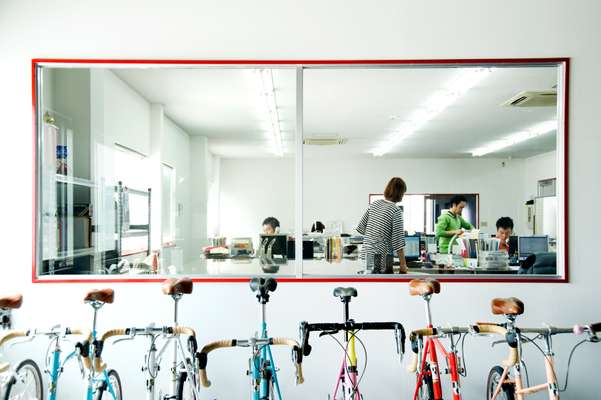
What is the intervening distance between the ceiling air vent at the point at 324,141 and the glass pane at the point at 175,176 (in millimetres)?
149

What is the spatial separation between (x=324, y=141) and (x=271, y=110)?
57 cm

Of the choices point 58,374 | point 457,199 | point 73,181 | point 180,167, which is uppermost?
point 180,167

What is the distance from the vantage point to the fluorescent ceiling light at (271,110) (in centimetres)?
336

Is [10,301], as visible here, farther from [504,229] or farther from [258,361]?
[504,229]

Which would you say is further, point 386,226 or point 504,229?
point 504,229

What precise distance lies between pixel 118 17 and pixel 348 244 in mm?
2216

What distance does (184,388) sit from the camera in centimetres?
265

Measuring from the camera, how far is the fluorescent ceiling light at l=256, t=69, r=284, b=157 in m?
3.36

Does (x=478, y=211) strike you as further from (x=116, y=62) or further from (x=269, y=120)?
(x=116, y=62)

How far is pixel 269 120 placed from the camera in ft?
11.4

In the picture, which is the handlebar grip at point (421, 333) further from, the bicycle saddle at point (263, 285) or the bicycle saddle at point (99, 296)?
the bicycle saddle at point (99, 296)

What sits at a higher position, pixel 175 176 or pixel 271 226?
pixel 175 176

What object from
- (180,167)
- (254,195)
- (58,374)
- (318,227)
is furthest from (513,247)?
(58,374)

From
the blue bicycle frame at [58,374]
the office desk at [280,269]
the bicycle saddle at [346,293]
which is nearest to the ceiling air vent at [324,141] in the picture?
the office desk at [280,269]
